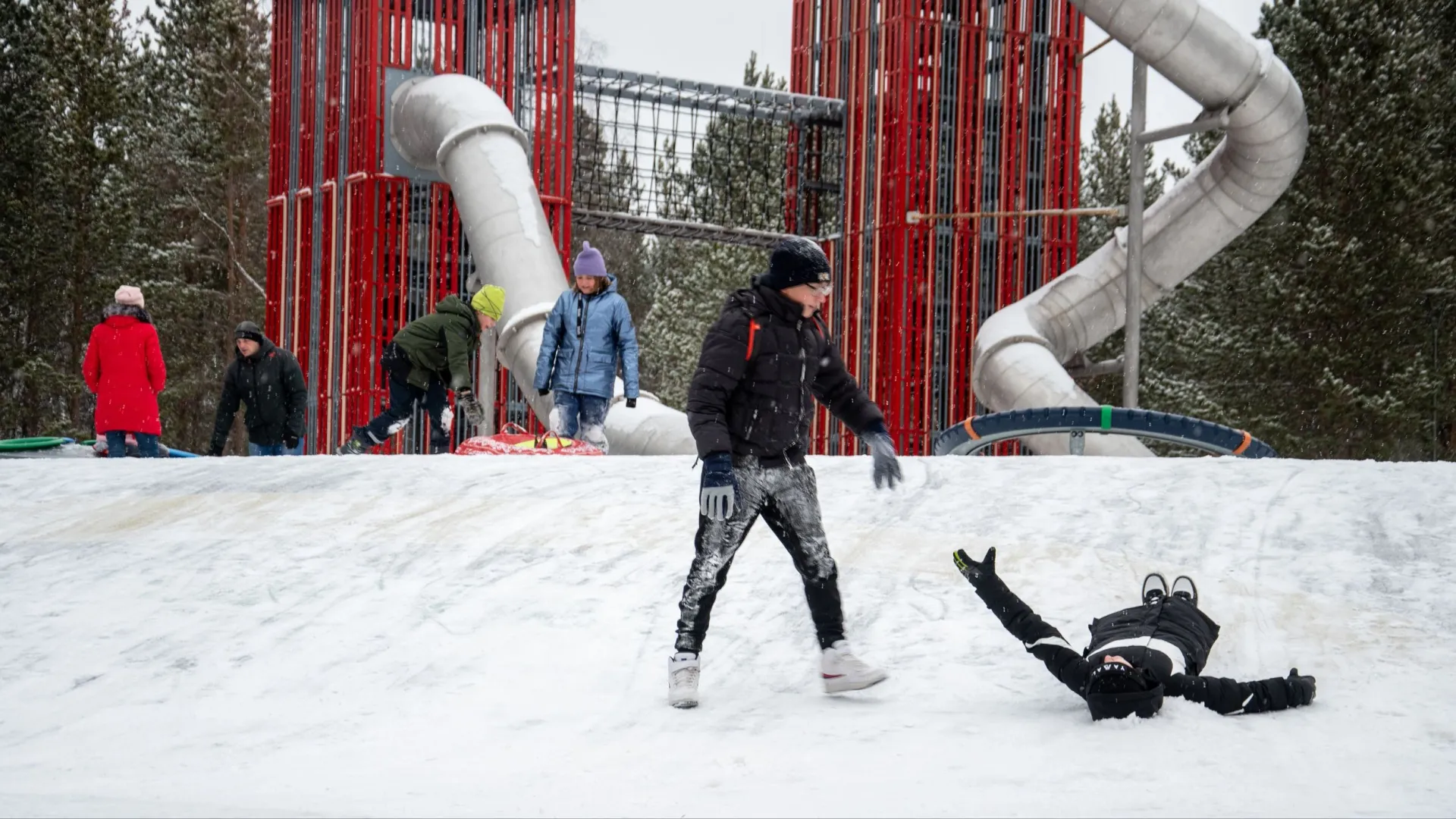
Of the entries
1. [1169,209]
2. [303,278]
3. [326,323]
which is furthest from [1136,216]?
[303,278]

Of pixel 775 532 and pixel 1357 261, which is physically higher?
pixel 1357 261

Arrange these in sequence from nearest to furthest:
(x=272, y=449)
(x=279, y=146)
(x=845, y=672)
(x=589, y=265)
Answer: (x=845, y=672) → (x=589, y=265) → (x=272, y=449) → (x=279, y=146)

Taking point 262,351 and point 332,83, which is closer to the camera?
point 262,351

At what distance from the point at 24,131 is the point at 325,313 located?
14.1 meters

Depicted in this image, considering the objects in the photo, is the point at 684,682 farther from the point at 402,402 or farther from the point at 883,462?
the point at 402,402

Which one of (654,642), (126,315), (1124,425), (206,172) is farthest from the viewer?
(206,172)

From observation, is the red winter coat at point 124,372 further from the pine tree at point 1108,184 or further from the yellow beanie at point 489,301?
the pine tree at point 1108,184

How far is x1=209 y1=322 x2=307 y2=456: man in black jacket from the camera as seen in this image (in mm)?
12156

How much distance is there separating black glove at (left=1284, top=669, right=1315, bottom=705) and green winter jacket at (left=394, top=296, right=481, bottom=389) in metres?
7.26

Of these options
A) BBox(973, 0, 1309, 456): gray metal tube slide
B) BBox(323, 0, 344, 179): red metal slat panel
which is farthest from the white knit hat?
BBox(973, 0, 1309, 456): gray metal tube slide

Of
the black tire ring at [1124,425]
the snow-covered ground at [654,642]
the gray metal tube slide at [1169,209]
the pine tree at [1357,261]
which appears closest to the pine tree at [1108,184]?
the pine tree at [1357,261]

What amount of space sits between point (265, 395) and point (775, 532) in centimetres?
785

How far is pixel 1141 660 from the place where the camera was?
4.89 m

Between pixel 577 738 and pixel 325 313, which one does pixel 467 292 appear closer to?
Answer: pixel 325 313
